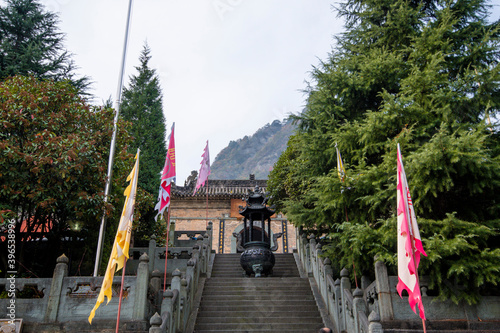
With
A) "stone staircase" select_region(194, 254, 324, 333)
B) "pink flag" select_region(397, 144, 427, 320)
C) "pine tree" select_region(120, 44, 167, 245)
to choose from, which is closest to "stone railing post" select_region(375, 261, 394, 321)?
"pink flag" select_region(397, 144, 427, 320)

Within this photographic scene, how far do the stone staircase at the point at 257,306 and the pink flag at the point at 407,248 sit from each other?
11.0ft

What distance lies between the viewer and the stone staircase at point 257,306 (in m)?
8.66

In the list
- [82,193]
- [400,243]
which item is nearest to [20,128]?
[82,193]

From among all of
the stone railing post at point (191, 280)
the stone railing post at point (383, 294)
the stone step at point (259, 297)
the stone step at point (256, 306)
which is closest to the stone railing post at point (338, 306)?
the stone railing post at point (383, 294)

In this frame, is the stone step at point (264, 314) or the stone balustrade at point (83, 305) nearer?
the stone balustrade at point (83, 305)

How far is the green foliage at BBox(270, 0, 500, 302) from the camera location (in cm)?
705

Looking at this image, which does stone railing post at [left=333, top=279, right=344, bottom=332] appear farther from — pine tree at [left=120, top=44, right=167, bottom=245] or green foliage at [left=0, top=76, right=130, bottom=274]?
pine tree at [left=120, top=44, right=167, bottom=245]

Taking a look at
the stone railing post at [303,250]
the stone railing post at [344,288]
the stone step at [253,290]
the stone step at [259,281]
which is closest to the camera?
the stone railing post at [344,288]

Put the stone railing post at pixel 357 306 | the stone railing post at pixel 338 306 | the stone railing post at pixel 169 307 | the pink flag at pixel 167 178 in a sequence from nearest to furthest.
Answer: the stone railing post at pixel 357 306
the stone railing post at pixel 169 307
the stone railing post at pixel 338 306
the pink flag at pixel 167 178

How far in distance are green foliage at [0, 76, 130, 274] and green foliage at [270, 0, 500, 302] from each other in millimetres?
5299

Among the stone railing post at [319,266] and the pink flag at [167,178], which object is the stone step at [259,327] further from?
the pink flag at [167,178]

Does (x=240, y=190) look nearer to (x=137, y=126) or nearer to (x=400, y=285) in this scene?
(x=137, y=126)

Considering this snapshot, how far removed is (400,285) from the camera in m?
5.93

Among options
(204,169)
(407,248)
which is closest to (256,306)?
(407,248)
